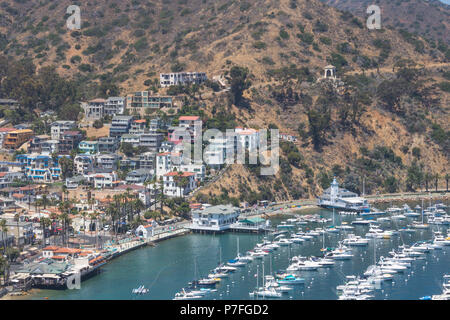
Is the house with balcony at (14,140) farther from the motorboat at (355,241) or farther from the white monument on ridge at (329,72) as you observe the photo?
the white monument on ridge at (329,72)

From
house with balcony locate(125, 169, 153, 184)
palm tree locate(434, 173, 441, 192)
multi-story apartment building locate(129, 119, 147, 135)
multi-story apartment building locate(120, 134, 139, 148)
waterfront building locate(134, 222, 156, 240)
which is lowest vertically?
waterfront building locate(134, 222, 156, 240)

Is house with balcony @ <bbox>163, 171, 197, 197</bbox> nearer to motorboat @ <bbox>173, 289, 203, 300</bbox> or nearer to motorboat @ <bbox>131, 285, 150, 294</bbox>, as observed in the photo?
motorboat @ <bbox>131, 285, 150, 294</bbox>

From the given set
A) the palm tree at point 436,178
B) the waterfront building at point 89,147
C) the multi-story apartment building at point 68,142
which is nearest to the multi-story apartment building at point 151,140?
the waterfront building at point 89,147

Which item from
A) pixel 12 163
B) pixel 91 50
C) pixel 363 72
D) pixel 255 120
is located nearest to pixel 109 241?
pixel 12 163

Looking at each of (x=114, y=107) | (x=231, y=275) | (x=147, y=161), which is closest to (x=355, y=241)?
(x=231, y=275)

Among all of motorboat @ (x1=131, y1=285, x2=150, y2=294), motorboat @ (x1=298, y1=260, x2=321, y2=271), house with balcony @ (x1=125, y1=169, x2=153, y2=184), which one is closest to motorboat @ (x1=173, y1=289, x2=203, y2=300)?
motorboat @ (x1=131, y1=285, x2=150, y2=294)
